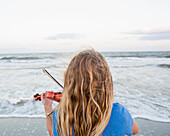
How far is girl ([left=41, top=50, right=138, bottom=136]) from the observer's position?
3.30ft

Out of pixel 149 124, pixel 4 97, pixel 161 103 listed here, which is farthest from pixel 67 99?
pixel 4 97

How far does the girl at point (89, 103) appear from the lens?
39.6 inches

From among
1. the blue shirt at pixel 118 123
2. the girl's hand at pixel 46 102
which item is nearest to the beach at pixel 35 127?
the girl's hand at pixel 46 102

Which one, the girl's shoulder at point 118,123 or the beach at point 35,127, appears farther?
the beach at point 35,127

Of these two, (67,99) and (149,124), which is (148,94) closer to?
(149,124)

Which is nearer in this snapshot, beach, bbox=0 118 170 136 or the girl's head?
the girl's head

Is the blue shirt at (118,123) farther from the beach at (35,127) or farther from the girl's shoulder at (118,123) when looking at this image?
the beach at (35,127)

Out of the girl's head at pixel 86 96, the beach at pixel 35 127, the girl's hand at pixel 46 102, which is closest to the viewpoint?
the girl's head at pixel 86 96

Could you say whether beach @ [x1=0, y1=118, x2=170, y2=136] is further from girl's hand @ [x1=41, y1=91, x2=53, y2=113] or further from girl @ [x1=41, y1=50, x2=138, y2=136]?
girl @ [x1=41, y1=50, x2=138, y2=136]

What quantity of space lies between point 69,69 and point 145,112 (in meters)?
3.03

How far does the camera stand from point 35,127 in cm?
290

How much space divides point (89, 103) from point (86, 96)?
0.16ft

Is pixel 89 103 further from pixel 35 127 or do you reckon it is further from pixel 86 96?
pixel 35 127

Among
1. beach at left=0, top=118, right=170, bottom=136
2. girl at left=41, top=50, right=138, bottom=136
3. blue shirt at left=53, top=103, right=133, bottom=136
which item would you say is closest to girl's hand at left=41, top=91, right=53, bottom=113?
girl at left=41, top=50, right=138, bottom=136
